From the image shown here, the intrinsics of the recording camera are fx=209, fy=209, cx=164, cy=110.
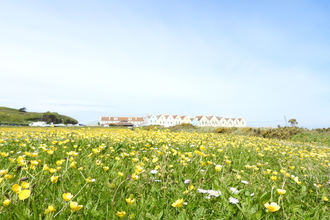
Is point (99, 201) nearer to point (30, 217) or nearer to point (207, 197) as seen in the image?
point (30, 217)

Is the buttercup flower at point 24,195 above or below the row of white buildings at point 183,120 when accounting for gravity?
below

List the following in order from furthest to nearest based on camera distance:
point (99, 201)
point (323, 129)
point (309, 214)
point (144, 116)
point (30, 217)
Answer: point (144, 116) < point (323, 129) < point (99, 201) < point (309, 214) < point (30, 217)

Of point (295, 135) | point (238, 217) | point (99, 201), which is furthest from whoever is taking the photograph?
point (295, 135)

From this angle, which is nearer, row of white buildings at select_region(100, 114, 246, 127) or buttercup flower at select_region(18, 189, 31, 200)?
buttercup flower at select_region(18, 189, 31, 200)

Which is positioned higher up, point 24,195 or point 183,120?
point 183,120

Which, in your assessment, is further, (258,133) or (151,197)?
(258,133)

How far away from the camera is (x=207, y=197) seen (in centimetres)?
247

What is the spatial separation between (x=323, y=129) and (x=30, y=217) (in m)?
30.6

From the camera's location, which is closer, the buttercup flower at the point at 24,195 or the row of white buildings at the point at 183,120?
the buttercup flower at the point at 24,195

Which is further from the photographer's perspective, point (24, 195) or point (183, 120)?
point (183, 120)

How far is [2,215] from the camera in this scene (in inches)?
77.4

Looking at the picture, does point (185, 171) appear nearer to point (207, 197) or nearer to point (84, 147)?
point (207, 197)

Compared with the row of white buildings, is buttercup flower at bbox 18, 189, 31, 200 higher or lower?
lower

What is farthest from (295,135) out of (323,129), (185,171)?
(185,171)
